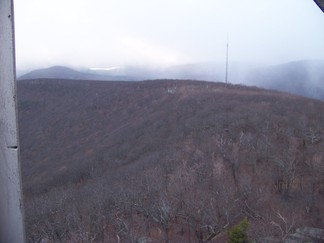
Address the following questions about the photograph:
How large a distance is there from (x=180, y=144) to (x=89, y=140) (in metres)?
17.9

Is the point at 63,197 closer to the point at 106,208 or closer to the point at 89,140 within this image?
the point at 106,208

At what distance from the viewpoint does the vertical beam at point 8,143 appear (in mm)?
1185

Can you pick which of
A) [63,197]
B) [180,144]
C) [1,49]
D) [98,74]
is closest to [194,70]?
[98,74]

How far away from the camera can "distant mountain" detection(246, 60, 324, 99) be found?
178 ft

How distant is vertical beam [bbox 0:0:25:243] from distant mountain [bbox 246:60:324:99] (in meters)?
53.3

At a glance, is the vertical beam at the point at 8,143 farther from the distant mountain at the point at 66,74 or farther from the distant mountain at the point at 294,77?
the distant mountain at the point at 66,74

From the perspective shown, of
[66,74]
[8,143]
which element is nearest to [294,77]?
[66,74]

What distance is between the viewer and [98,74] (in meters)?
76.4

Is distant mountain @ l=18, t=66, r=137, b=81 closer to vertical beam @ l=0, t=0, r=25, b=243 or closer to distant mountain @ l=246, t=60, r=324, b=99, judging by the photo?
distant mountain @ l=246, t=60, r=324, b=99

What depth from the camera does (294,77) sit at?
57.9 metres

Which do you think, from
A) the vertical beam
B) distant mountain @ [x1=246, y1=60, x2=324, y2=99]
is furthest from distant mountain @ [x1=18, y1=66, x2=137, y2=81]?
the vertical beam

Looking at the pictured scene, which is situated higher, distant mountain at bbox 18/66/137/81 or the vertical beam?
distant mountain at bbox 18/66/137/81

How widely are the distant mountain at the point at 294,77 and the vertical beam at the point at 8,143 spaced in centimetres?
5328

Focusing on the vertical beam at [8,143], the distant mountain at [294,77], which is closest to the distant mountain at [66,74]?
the distant mountain at [294,77]
